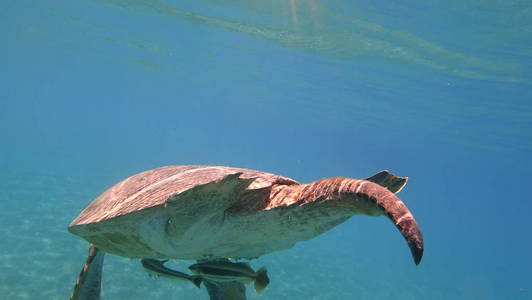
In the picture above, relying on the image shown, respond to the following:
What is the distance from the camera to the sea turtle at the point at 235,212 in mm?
2041

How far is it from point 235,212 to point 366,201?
108 centimetres

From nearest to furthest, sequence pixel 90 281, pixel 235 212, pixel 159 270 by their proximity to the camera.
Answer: pixel 235 212, pixel 159 270, pixel 90 281

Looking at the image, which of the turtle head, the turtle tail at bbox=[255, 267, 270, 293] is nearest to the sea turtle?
the turtle head

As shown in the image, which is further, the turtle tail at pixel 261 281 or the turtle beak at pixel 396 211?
the turtle tail at pixel 261 281

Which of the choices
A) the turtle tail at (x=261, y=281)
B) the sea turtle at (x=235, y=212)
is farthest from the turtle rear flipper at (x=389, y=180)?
the turtle tail at (x=261, y=281)

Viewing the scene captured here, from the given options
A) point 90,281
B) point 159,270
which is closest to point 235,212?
point 159,270

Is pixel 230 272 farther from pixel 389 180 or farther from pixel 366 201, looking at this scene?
pixel 366 201

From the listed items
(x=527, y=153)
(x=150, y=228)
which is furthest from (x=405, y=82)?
(x=150, y=228)

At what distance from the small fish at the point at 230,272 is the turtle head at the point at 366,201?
1466mm

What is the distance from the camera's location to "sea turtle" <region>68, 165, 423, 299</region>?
204 centimetres

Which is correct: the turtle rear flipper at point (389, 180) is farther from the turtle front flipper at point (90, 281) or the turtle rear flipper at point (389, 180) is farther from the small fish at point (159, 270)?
the turtle front flipper at point (90, 281)

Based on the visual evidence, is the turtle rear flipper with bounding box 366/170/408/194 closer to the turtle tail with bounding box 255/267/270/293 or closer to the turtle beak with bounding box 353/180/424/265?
the turtle beak with bounding box 353/180/424/265

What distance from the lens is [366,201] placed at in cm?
194

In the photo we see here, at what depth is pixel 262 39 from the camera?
2503 centimetres
